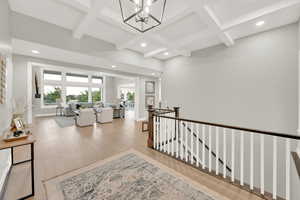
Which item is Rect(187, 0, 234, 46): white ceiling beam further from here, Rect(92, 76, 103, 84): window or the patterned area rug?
Rect(92, 76, 103, 84): window

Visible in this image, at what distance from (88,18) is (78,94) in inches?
340

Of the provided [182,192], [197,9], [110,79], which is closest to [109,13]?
[197,9]

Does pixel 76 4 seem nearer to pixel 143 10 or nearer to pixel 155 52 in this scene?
pixel 143 10

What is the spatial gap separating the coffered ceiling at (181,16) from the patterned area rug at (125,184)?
297 centimetres

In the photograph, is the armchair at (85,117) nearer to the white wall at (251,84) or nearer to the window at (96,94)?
the white wall at (251,84)

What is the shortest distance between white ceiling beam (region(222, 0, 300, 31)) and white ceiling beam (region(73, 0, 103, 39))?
2.85m

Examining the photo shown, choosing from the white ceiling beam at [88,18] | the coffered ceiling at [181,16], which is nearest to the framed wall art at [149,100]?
the coffered ceiling at [181,16]

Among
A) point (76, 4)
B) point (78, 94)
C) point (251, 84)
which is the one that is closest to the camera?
point (76, 4)

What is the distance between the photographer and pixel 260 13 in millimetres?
2500

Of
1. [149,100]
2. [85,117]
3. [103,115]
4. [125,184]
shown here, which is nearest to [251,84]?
[125,184]

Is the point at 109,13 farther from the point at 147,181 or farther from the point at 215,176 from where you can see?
the point at 215,176

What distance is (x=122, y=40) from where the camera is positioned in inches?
147

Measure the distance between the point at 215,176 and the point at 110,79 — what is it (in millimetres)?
10507

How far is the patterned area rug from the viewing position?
67.9 inches
